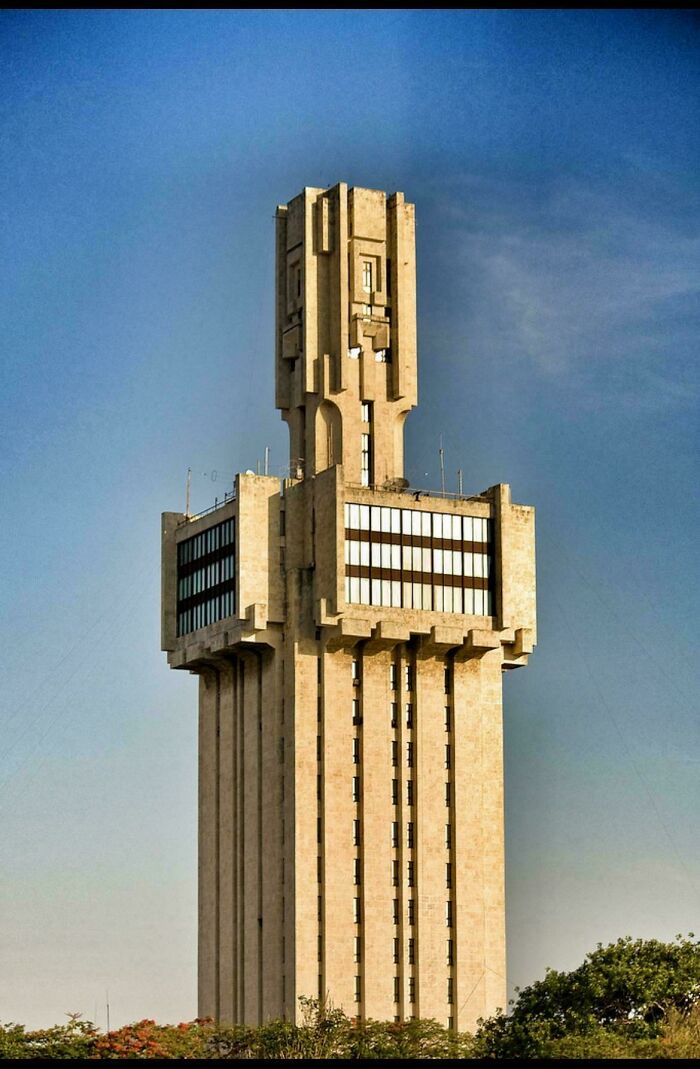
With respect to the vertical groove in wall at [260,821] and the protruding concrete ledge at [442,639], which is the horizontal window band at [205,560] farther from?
the protruding concrete ledge at [442,639]

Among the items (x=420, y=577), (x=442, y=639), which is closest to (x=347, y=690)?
(x=442, y=639)

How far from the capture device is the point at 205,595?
114 meters

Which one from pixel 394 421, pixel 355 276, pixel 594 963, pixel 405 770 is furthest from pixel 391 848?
pixel 355 276

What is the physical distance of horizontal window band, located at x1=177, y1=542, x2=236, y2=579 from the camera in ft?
368

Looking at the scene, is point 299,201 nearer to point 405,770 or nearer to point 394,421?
point 394,421

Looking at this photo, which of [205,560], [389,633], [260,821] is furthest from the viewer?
[205,560]

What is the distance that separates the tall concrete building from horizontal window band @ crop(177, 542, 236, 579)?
149 mm

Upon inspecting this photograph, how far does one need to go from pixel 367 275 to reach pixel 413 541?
15746mm

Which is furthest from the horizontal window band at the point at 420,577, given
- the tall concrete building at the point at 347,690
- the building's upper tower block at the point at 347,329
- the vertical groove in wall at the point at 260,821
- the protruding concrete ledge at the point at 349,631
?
the vertical groove in wall at the point at 260,821

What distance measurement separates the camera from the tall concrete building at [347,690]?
10894cm

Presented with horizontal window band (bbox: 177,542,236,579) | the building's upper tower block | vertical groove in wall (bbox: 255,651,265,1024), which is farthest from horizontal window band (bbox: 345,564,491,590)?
vertical groove in wall (bbox: 255,651,265,1024)

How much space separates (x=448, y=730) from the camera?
113 meters

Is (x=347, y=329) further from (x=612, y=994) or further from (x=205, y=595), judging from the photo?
(x=612, y=994)

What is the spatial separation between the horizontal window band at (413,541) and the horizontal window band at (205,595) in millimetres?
6414
